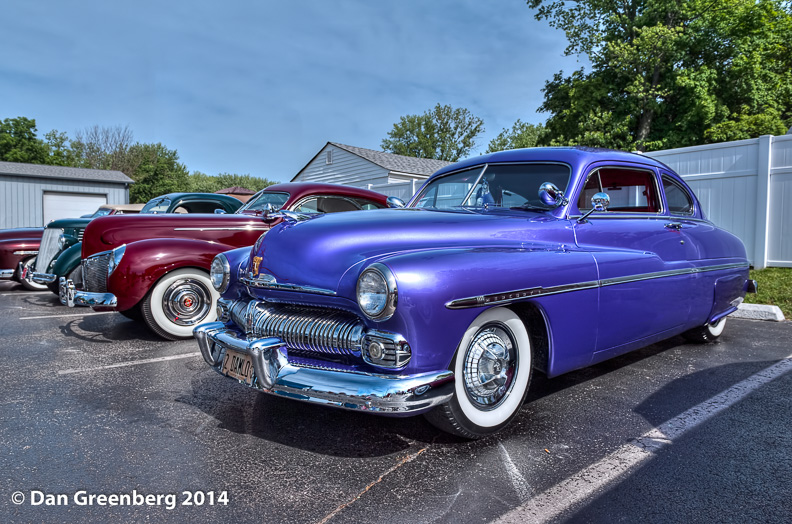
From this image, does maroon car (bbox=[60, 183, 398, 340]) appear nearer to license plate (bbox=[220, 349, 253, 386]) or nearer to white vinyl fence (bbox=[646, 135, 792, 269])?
license plate (bbox=[220, 349, 253, 386])

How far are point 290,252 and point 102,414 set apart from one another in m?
1.49

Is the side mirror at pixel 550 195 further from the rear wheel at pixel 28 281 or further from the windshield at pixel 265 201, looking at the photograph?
the rear wheel at pixel 28 281

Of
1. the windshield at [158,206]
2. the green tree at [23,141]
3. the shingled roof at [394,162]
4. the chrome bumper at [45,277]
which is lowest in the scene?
the chrome bumper at [45,277]

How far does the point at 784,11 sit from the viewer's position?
61.8 ft

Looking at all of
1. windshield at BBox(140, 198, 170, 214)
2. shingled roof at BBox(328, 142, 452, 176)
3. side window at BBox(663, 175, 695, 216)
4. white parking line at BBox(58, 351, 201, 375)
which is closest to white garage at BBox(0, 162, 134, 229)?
shingled roof at BBox(328, 142, 452, 176)

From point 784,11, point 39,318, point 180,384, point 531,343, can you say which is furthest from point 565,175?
point 784,11

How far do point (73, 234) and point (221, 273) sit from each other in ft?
19.5

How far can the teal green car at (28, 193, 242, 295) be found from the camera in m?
7.15

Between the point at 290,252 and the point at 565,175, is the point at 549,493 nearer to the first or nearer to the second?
the point at 290,252

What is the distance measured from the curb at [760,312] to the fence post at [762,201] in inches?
78.1

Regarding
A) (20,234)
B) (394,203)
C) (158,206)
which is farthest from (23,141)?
(394,203)

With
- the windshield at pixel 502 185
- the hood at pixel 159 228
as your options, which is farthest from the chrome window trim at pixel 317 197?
the windshield at pixel 502 185

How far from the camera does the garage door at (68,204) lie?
23.8 meters

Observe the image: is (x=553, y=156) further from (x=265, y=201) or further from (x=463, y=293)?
(x=265, y=201)
